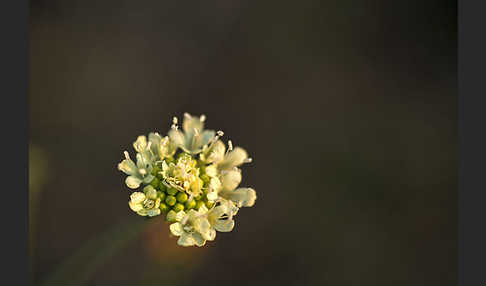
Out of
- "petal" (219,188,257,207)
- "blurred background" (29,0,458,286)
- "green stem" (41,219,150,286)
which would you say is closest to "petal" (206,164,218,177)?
"petal" (219,188,257,207)

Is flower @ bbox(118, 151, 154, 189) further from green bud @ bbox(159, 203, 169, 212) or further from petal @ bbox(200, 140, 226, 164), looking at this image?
petal @ bbox(200, 140, 226, 164)

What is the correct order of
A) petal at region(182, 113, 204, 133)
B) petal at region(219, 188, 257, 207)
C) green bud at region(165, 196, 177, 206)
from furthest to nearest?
petal at region(182, 113, 204, 133) < petal at region(219, 188, 257, 207) < green bud at region(165, 196, 177, 206)

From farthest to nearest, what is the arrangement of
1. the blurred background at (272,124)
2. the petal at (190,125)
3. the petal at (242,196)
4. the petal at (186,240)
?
the blurred background at (272,124) → the petal at (190,125) → the petal at (242,196) → the petal at (186,240)

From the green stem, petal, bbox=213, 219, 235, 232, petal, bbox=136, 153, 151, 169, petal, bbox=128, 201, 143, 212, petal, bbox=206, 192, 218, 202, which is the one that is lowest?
the green stem

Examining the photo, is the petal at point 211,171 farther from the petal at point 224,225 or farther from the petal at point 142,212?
the petal at point 142,212

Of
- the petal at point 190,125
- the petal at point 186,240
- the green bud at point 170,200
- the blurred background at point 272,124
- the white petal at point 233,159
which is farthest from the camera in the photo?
the blurred background at point 272,124

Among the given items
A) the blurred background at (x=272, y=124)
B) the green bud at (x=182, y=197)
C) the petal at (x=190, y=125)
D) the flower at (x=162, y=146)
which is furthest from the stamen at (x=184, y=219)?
the blurred background at (x=272, y=124)

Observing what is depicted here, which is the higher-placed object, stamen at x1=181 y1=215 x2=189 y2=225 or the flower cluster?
the flower cluster
